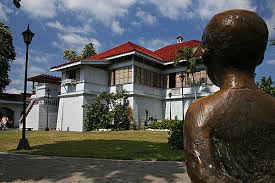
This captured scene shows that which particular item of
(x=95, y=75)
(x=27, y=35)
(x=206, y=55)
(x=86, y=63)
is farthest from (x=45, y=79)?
(x=206, y=55)

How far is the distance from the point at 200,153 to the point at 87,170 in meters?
6.44

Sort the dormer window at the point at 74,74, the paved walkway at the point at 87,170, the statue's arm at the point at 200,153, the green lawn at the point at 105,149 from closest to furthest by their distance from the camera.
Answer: the statue's arm at the point at 200,153
the paved walkway at the point at 87,170
the green lawn at the point at 105,149
the dormer window at the point at 74,74

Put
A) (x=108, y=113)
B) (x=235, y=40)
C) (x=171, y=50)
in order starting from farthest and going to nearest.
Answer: (x=171, y=50)
(x=108, y=113)
(x=235, y=40)

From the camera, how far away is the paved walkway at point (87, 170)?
6.80m

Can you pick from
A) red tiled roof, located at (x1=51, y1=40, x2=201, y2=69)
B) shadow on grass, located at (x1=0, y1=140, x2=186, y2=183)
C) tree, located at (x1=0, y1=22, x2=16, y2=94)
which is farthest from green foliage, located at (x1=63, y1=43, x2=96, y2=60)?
shadow on grass, located at (x1=0, y1=140, x2=186, y2=183)

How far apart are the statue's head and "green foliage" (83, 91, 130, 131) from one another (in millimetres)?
26940

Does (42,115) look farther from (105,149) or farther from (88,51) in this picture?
(105,149)

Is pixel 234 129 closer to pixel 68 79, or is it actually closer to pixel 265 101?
pixel 265 101

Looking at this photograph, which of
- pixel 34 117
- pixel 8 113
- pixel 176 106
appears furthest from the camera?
pixel 8 113

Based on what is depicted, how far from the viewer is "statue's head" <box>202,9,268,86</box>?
1850mm

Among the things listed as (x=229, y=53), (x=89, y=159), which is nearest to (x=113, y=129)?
(x=89, y=159)

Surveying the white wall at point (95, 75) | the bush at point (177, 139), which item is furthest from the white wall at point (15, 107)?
the bush at point (177, 139)

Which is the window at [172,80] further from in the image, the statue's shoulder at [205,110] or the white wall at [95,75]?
the statue's shoulder at [205,110]

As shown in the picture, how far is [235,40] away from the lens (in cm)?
186
